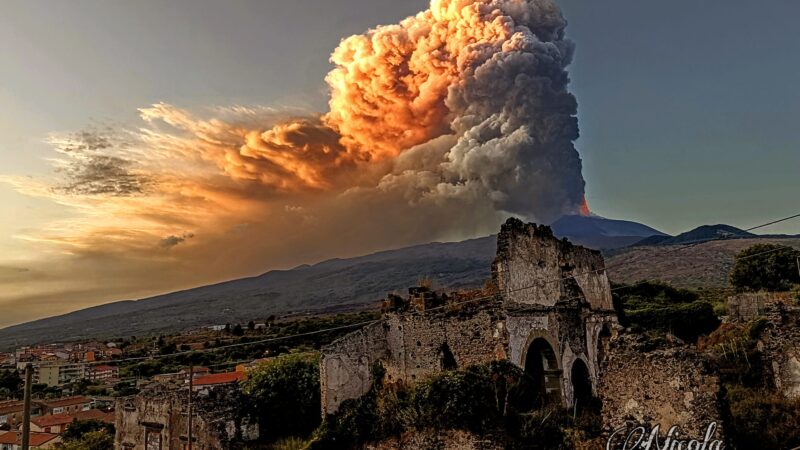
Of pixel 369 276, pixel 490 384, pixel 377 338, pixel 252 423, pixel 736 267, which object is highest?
pixel 369 276

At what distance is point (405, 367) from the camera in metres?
17.4

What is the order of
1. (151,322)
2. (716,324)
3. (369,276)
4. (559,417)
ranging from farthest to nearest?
(369,276), (151,322), (716,324), (559,417)

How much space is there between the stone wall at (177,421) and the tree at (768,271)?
32.1m

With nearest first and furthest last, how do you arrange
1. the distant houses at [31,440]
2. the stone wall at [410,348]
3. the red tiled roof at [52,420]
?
the stone wall at [410,348], the distant houses at [31,440], the red tiled roof at [52,420]

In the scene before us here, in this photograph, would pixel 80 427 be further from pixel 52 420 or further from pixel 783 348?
pixel 783 348

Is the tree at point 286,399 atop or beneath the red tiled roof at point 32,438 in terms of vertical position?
atop

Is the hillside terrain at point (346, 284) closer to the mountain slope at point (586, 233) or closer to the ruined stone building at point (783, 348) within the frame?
the mountain slope at point (586, 233)

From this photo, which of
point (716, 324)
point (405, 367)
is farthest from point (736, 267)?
point (405, 367)

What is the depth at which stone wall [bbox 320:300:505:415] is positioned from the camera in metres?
15.8

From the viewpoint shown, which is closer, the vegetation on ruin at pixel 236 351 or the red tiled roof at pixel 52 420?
the red tiled roof at pixel 52 420

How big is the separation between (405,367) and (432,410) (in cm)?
415

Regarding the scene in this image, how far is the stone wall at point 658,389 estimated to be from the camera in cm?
1015

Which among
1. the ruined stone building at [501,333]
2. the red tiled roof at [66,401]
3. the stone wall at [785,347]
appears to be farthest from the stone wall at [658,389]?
the red tiled roof at [66,401]

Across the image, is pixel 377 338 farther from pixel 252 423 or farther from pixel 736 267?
pixel 736 267
